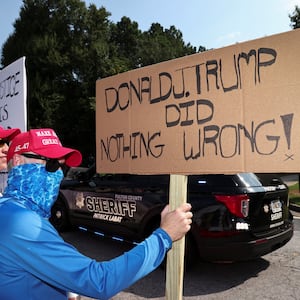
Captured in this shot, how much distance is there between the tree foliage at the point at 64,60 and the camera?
856 inches

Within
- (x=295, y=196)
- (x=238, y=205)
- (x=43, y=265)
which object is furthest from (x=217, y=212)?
(x=295, y=196)

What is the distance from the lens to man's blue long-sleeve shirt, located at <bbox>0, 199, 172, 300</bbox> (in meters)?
1.42

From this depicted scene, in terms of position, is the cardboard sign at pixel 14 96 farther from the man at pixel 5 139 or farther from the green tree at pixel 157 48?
the green tree at pixel 157 48

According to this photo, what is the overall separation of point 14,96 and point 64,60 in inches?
749

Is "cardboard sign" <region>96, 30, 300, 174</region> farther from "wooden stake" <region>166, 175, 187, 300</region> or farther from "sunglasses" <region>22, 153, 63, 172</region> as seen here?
"sunglasses" <region>22, 153, 63, 172</region>

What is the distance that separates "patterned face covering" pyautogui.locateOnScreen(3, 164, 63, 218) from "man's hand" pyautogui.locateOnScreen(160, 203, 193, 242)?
0.50 meters

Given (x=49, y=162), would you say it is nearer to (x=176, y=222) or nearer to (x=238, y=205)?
(x=176, y=222)

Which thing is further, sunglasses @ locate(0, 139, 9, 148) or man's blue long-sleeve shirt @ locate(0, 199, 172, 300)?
sunglasses @ locate(0, 139, 9, 148)

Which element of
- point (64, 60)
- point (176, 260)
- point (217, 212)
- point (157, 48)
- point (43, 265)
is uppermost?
point (157, 48)

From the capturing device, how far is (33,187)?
63.4 inches

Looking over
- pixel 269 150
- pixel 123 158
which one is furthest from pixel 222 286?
pixel 269 150

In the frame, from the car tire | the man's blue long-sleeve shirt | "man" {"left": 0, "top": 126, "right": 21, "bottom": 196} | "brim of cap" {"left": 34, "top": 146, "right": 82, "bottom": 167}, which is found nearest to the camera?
the man's blue long-sleeve shirt

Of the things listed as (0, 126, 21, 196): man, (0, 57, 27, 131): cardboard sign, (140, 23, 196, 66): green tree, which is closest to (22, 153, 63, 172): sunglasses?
(0, 126, 21, 196): man

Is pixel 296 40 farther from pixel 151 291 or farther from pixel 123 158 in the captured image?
pixel 151 291
